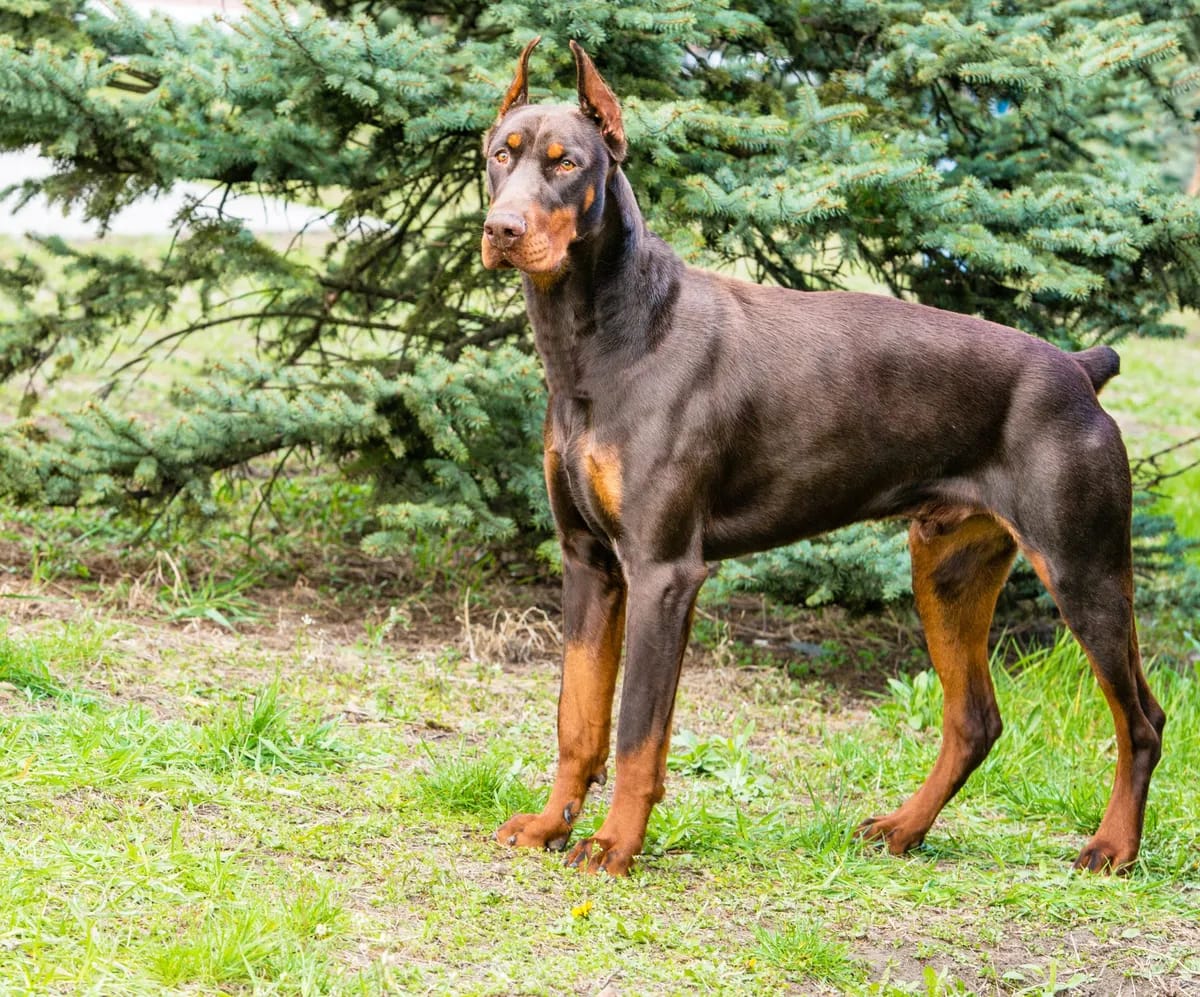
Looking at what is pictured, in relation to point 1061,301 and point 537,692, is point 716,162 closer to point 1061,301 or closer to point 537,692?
point 1061,301

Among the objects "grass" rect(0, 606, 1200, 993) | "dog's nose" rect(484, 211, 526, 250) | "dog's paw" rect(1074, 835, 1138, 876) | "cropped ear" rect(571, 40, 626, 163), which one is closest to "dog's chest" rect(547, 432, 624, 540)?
"dog's nose" rect(484, 211, 526, 250)

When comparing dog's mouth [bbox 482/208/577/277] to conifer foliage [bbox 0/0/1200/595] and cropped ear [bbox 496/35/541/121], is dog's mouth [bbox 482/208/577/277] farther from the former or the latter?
conifer foliage [bbox 0/0/1200/595]

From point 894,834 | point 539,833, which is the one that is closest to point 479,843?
point 539,833

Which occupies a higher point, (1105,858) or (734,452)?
(734,452)

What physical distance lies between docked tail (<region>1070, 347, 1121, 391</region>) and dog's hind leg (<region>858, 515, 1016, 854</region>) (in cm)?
55

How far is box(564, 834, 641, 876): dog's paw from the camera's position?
3.85 metres

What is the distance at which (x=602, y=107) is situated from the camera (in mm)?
3902

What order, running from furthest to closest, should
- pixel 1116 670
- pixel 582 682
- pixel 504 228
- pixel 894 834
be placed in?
pixel 894 834 < pixel 1116 670 < pixel 582 682 < pixel 504 228

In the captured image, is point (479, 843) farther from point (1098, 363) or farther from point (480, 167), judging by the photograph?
point (480, 167)

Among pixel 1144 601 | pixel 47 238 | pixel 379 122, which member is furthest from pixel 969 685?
pixel 47 238

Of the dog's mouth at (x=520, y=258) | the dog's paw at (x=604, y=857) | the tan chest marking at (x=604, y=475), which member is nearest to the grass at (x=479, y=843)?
the dog's paw at (x=604, y=857)

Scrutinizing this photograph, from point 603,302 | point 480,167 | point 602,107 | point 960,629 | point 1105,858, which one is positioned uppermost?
point 602,107

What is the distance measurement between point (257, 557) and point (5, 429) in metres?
1.35

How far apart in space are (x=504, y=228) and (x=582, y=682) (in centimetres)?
132
